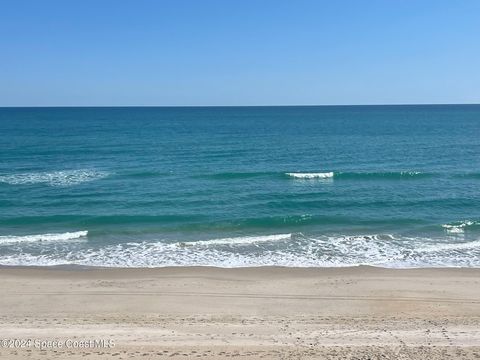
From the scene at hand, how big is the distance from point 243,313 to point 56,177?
93.1 feet

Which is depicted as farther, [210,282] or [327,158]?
[327,158]

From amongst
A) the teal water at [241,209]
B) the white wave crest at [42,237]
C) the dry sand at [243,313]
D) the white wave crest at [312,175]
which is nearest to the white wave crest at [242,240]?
the teal water at [241,209]

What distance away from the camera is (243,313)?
1625 cm

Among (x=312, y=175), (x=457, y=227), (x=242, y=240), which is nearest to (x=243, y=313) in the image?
(x=242, y=240)

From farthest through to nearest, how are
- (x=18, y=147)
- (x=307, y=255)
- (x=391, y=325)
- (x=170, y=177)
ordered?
(x=18, y=147) < (x=170, y=177) < (x=307, y=255) < (x=391, y=325)

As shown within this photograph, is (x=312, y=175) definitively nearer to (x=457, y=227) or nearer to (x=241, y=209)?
(x=241, y=209)

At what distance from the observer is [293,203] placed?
103 ft

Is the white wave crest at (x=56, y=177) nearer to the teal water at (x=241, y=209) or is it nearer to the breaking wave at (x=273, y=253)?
the teal water at (x=241, y=209)

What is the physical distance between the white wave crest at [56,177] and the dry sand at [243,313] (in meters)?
17.7

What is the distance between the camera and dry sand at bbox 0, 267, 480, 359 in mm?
12789

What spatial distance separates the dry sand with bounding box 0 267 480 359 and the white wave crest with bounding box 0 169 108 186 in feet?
58.0

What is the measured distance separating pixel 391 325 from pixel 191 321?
20.7ft

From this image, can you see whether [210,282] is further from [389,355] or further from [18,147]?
[18,147]

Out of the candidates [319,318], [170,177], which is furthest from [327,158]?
[319,318]
